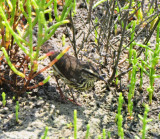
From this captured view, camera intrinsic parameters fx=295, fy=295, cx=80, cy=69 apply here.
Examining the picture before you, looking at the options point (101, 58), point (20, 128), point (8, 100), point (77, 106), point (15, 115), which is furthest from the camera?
point (101, 58)

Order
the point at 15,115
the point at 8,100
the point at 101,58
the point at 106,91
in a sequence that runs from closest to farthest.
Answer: the point at 15,115, the point at 8,100, the point at 106,91, the point at 101,58

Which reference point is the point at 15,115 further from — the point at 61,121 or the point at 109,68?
the point at 109,68

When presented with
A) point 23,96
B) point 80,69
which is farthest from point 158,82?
point 23,96

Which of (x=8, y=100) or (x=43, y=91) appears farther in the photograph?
(x=43, y=91)

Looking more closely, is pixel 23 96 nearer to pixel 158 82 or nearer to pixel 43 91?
pixel 43 91

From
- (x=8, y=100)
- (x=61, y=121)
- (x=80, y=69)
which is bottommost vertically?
(x=61, y=121)

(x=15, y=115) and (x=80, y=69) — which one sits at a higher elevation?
(x=80, y=69)

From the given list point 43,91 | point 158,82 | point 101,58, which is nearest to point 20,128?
point 43,91
